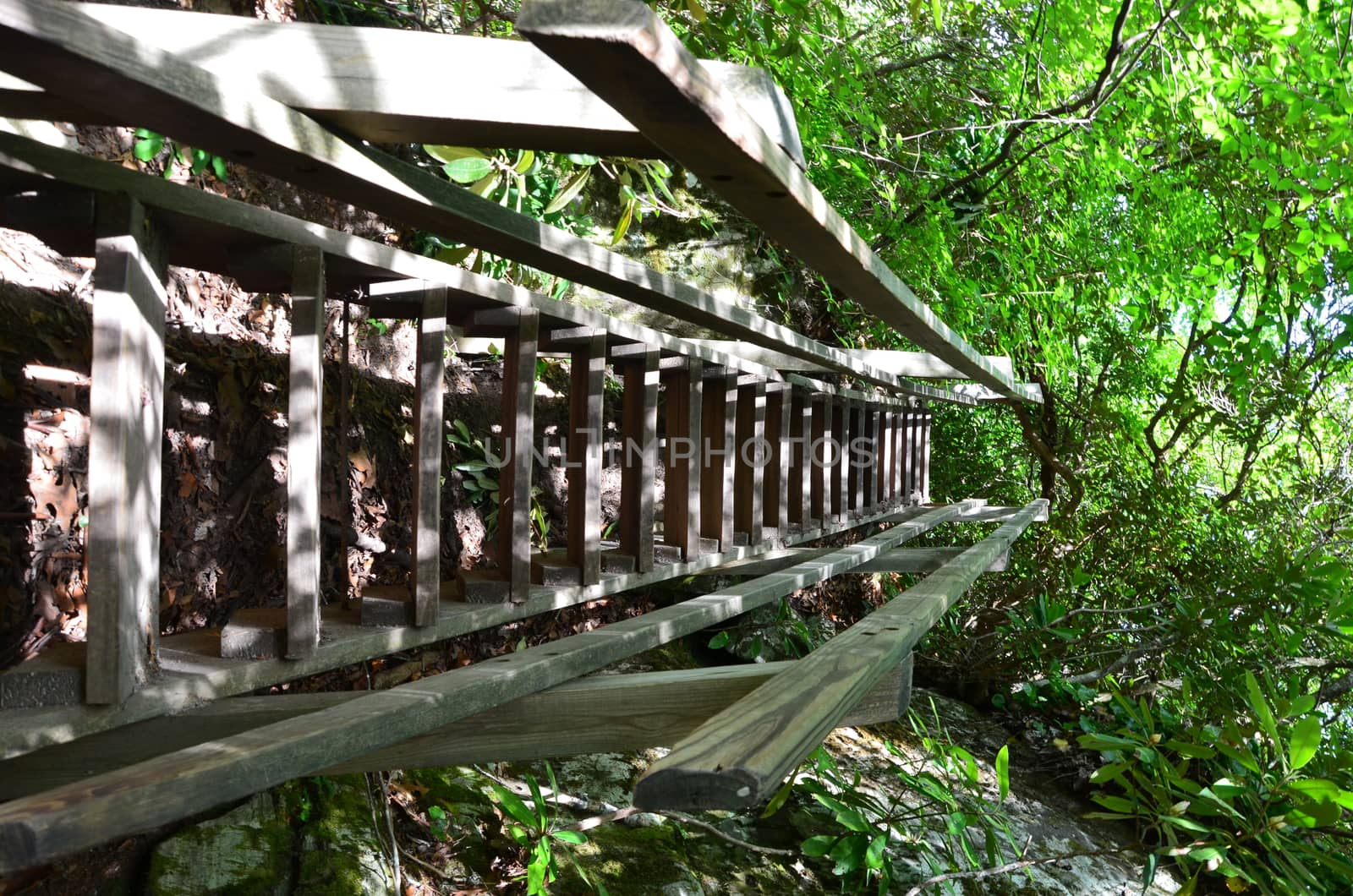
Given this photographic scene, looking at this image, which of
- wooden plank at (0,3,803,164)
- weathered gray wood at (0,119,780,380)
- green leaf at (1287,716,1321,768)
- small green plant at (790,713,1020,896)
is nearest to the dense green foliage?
green leaf at (1287,716,1321,768)

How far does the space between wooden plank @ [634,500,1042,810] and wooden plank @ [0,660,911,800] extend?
8cm

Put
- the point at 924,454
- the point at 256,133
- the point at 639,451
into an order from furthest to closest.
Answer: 1. the point at 924,454
2. the point at 639,451
3. the point at 256,133

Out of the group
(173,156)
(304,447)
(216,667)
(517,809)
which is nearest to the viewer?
(216,667)

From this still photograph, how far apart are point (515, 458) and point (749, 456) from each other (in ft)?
4.79

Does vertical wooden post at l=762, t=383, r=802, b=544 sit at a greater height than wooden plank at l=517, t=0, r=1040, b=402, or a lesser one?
lesser

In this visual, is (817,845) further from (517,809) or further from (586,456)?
(586,456)

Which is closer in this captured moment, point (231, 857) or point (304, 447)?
point (304, 447)

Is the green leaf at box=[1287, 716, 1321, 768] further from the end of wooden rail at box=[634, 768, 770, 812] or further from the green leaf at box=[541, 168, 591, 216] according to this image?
the green leaf at box=[541, 168, 591, 216]

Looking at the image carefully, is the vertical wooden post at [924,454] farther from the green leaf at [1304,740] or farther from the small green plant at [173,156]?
the small green plant at [173,156]

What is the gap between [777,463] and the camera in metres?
3.42

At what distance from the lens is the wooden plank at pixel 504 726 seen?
1.15 m

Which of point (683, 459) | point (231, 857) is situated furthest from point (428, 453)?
point (683, 459)

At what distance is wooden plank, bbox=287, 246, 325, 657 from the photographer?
137cm

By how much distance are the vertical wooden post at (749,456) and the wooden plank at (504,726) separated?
1.69 meters
